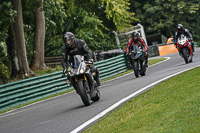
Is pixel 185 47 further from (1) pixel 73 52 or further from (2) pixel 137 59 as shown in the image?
(1) pixel 73 52

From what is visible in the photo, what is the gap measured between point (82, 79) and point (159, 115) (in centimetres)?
372

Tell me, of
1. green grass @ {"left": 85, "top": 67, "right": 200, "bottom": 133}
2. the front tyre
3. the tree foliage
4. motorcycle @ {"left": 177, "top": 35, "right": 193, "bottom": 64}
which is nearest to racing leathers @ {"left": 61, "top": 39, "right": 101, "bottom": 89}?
the front tyre

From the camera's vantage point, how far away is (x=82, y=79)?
32.9 ft

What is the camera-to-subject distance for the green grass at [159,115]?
18.6 ft

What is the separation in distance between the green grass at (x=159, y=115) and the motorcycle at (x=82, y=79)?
4.50 feet

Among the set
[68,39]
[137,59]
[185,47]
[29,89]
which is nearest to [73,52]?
[68,39]

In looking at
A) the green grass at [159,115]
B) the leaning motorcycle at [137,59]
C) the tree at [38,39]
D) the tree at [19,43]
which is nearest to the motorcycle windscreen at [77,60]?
the green grass at [159,115]

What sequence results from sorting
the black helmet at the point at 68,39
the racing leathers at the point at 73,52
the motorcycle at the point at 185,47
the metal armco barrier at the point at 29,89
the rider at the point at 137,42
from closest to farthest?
1. the black helmet at the point at 68,39
2. the racing leathers at the point at 73,52
3. the rider at the point at 137,42
4. the metal armco barrier at the point at 29,89
5. the motorcycle at the point at 185,47

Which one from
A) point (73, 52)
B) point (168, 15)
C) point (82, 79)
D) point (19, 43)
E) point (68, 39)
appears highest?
point (168, 15)

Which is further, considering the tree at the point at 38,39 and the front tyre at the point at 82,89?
the tree at the point at 38,39

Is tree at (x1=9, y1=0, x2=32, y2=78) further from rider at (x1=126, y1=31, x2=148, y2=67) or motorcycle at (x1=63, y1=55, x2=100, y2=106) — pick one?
motorcycle at (x1=63, y1=55, x2=100, y2=106)

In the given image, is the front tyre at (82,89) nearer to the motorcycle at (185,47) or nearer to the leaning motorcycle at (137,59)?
the leaning motorcycle at (137,59)

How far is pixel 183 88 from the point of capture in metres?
9.07

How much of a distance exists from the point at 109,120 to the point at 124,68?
17.4m
